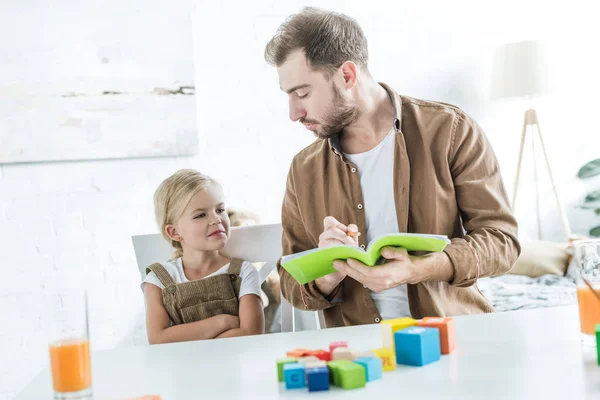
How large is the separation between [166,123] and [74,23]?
615 mm

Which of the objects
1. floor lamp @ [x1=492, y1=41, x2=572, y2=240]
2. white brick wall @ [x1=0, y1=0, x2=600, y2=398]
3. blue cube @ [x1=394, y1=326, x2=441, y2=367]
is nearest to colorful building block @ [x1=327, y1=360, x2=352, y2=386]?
blue cube @ [x1=394, y1=326, x2=441, y2=367]

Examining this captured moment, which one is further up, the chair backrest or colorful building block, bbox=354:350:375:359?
the chair backrest

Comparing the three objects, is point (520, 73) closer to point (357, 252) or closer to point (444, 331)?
point (357, 252)

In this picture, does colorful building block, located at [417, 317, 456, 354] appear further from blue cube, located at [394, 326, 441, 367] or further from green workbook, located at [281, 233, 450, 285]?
green workbook, located at [281, 233, 450, 285]

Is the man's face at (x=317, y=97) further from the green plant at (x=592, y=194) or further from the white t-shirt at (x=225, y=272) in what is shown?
the green plant at (x=592, y=194)

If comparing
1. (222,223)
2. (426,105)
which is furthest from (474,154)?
(222,223)

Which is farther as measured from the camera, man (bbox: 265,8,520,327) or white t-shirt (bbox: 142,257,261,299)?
white t-shirt (bbox: 142,257,261,299)

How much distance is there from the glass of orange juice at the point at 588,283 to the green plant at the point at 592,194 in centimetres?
288

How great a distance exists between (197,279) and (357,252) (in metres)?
0.80

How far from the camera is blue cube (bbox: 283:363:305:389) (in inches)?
36.2

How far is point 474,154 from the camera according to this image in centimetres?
170

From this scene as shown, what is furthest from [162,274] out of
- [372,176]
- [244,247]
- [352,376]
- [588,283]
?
[588,283]

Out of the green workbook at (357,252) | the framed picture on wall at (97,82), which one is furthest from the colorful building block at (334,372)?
the framed picture on wall at (97,82)

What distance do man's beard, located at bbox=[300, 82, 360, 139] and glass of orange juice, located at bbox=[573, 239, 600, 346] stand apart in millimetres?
838
